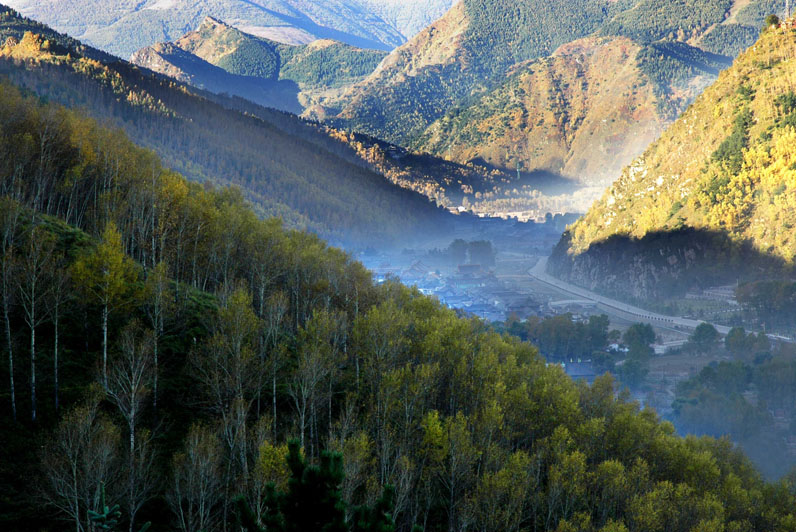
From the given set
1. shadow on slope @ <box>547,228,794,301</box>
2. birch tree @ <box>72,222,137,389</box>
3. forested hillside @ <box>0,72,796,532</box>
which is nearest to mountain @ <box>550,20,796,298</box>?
shadow on slope @ <box>547,228,794,301</box>

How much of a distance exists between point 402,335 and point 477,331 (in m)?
23.9

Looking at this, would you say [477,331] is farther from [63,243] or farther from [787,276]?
[787,276]

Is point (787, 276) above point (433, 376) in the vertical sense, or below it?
above

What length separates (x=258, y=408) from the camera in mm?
51312

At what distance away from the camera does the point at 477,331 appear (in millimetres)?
86750

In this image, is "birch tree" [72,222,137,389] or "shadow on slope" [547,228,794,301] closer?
"birch tree" [72,222,137,389]

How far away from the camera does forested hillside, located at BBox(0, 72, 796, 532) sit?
37500 millimetres

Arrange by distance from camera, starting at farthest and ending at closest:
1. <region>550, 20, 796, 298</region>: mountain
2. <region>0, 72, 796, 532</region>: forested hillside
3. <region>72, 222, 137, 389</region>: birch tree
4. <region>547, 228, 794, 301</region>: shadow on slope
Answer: <region>547, 228, 794, 301</region>: shadow on slope → <region>550, 20, 796, 298</region>: mountain → <region>72, 222, 137, 389</region>: birch tree → <region>0, 72, 796, 532</region>: forested hillside

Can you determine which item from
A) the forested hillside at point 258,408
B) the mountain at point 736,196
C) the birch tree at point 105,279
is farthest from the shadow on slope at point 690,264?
the birch tree at point 105,279

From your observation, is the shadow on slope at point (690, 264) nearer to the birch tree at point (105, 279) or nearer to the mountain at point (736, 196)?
the mountain at point (736, 196)

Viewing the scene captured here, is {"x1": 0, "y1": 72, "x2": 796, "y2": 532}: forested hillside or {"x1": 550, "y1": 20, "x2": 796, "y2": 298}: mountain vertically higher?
{"x1": 550, "y1": 20, "x2": 796, "y2": 298}: mountain

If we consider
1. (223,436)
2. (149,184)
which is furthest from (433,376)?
(149,184)

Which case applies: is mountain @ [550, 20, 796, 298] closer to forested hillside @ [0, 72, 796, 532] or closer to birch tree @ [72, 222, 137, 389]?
forested hillside @ [0, 72, 796, 532]

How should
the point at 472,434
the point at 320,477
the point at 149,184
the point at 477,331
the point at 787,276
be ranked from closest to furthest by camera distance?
the point at 320,477
the point at 472,434
the point at 149,184
the point at 477,331
the point at 787,276
